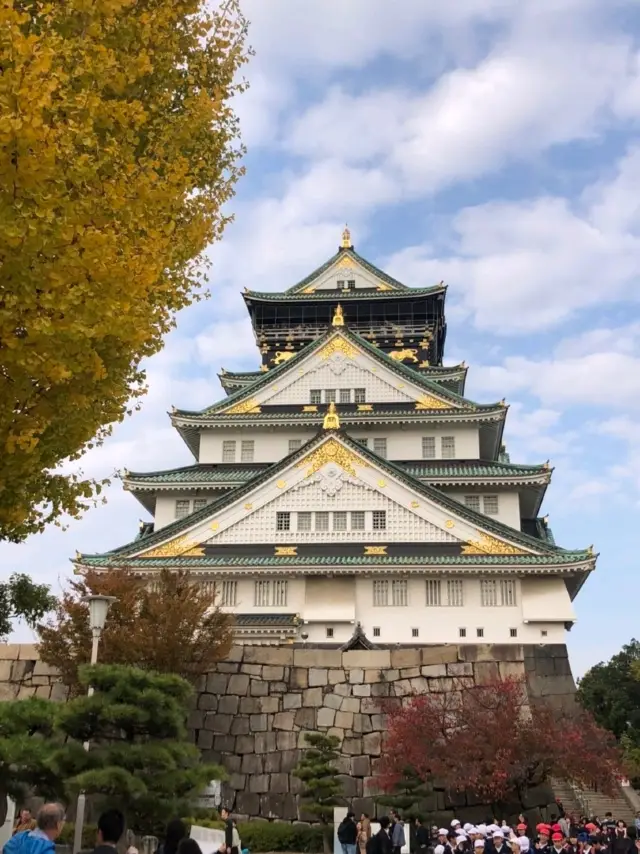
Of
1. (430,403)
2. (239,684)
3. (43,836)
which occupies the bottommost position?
(43,836)

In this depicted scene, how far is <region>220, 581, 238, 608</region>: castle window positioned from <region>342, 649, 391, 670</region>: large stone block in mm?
8616

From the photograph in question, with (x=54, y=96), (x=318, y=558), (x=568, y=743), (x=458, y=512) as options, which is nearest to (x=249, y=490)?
(x=318, y=558)

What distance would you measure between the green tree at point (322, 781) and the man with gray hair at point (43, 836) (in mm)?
13463

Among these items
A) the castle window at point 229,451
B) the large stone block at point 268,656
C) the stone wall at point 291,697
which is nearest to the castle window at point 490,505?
the castle window at point 229,451

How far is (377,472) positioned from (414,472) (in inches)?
118

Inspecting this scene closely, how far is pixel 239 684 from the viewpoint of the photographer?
21.4 m

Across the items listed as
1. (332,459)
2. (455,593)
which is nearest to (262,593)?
(332,459)

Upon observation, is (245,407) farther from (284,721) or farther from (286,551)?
(284,721)

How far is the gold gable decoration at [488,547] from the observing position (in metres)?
29.0

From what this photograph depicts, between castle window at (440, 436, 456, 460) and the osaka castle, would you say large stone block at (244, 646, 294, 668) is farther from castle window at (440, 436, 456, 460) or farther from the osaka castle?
castle window at (440, 436, 456, 460)

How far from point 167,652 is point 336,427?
14.4 meters

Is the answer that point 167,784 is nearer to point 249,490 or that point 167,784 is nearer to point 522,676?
A: point 522,676

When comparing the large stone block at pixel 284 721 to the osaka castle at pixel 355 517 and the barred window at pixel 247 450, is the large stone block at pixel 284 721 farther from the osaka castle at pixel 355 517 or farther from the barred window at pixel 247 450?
the barred window at pixel 247 450

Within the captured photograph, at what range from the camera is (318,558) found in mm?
29578
